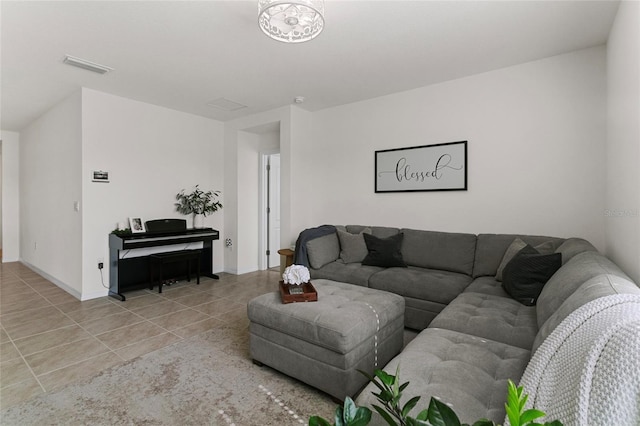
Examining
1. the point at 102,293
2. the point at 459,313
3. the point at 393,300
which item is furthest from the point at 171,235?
the point at 459,313

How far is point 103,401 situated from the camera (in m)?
1.89

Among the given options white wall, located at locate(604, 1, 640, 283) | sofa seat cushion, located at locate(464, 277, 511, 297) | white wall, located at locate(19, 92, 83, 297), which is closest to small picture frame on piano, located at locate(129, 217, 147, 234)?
white wall, located at locate(19, 92, 83, 297)

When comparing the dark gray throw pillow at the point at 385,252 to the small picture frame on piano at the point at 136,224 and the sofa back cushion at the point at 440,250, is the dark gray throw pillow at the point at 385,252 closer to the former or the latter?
the sofa back cushion at the point at 440,250

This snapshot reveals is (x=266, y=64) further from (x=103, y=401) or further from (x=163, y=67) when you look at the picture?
(x=103, y=401)

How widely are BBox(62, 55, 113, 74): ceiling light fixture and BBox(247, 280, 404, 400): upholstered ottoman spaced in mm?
2894

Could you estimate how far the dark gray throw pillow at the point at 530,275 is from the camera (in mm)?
2182

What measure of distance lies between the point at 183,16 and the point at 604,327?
2.90 metres

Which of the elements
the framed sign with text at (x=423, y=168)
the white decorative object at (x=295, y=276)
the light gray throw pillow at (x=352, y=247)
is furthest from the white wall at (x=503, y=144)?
the white decorative object at (x=295, y=276)

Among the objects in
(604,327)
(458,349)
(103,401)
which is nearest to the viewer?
(604,327)

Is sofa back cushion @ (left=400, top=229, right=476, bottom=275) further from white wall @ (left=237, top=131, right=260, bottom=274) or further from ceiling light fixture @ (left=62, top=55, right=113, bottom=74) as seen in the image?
ceiling light fixture @ (left=62, top=55, right=113, bottom=74)

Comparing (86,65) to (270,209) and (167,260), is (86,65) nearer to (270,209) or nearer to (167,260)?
(167,260)

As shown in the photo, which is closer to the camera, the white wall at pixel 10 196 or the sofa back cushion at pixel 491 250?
the sofa back cushion at pixel 491 250

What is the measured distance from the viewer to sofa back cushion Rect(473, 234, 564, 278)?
2.94 m

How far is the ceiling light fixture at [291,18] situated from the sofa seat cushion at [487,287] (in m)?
2.30
